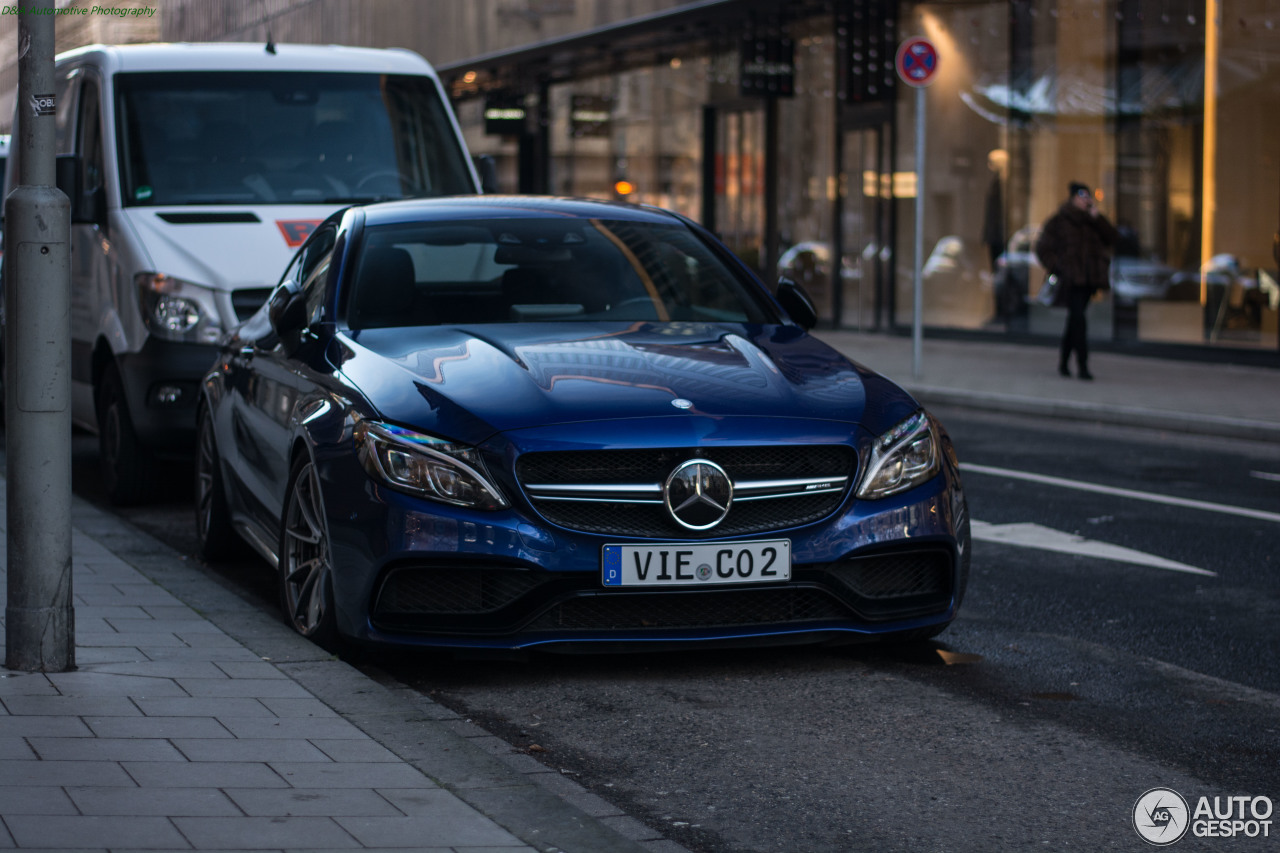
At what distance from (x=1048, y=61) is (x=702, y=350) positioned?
16819 mm

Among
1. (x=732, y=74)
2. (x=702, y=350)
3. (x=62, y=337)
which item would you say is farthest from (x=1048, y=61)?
(x=62, y=337)

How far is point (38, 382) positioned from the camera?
16.3 ft

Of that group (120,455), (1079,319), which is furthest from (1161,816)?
(1079,319)

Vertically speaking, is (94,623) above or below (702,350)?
below

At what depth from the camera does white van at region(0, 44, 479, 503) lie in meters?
8.90

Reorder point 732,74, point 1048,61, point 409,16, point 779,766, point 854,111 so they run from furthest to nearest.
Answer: point 409,16
point 732,74
point 854,111
point 1048,61
point 779,766

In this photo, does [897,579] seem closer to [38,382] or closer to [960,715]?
[960,715]

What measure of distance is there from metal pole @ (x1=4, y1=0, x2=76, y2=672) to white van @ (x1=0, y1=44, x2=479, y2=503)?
3.40 metres

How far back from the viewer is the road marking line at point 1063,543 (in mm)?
7734

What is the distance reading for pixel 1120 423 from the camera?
13.9 meters

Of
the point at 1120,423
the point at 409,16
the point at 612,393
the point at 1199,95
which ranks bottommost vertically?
the point at 1120,423

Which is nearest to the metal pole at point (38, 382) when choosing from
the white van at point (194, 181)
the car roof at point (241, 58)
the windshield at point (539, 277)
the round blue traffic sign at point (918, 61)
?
the windshield at point (539, 277)

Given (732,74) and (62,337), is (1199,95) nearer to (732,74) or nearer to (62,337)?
(732,74)

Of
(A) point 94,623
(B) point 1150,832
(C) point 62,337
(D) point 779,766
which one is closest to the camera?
(B) point 1150,832
